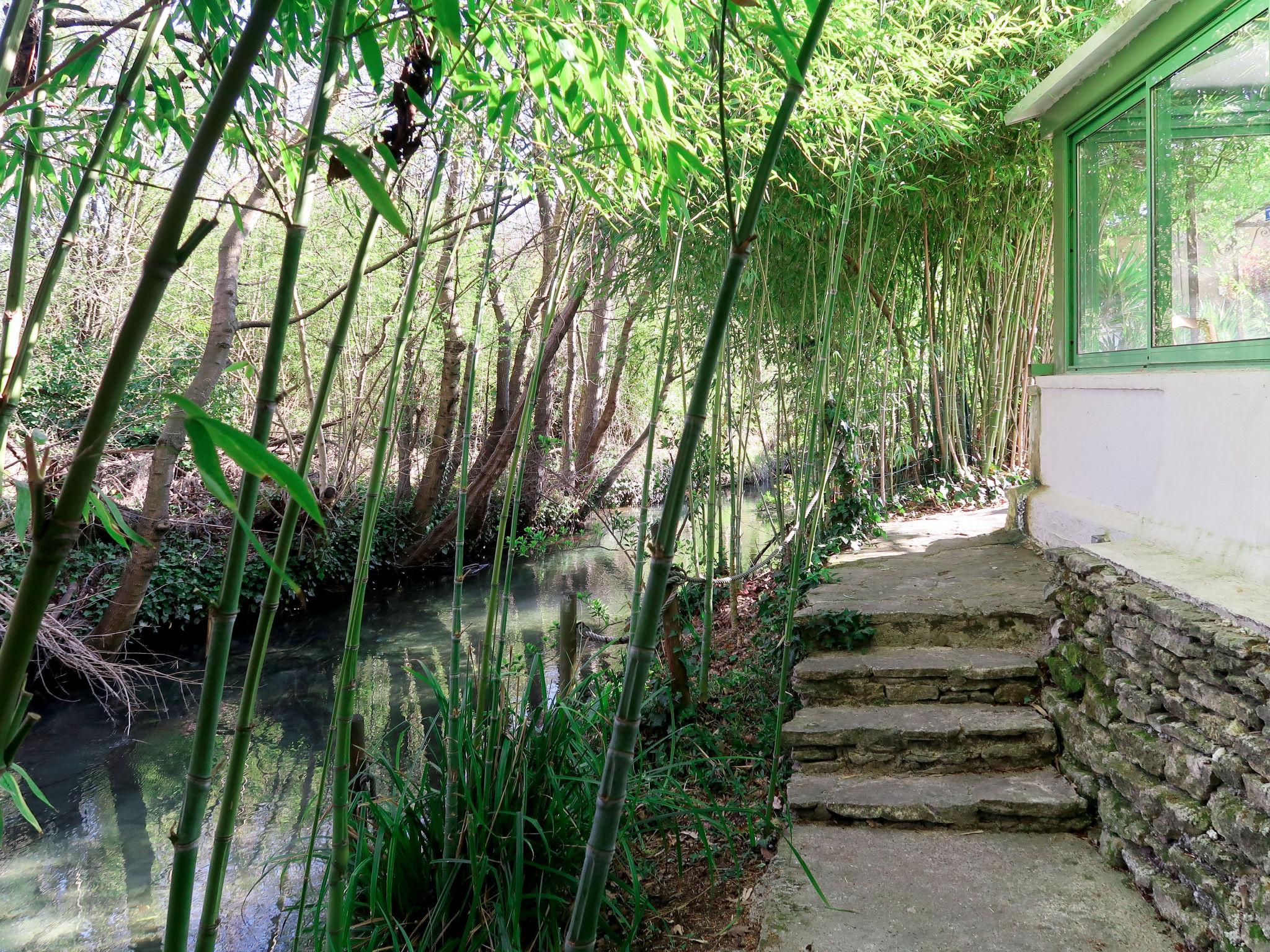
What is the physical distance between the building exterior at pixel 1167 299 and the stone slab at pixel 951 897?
32.1 inches

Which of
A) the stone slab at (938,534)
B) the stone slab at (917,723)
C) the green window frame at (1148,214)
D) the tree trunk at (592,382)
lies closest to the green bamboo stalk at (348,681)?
the stone slab at (917,723)

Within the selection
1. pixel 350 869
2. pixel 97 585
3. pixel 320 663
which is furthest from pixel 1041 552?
pixel 97 585

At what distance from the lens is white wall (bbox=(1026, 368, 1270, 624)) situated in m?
2.36

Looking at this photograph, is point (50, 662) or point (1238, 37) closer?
point (1238, 37)

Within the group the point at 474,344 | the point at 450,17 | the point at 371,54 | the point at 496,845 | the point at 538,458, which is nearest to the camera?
the point at 450,17

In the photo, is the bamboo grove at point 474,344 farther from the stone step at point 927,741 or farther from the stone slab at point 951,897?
the stone slab at point 951,897

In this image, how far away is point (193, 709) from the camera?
562 centimetres

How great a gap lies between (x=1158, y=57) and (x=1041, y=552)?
6.76 feet

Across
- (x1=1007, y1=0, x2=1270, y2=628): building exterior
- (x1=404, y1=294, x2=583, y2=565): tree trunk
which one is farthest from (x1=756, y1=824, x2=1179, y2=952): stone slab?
(x1=404, y1=294, x2=583, y2=565): tree trunk

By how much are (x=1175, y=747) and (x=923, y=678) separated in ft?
3.25

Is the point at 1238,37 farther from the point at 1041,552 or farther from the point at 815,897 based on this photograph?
the point at 815,897

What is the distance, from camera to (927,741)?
2.95m

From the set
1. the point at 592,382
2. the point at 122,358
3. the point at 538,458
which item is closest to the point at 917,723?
the point at 122,358

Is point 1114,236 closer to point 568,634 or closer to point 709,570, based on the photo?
point 709,570
